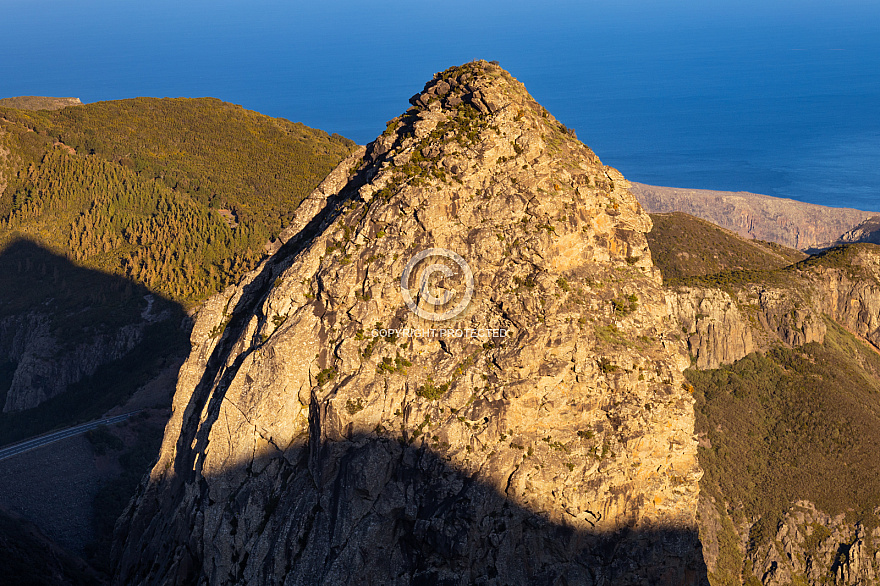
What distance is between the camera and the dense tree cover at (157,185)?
9725 centimetres

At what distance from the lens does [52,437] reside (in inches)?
2594

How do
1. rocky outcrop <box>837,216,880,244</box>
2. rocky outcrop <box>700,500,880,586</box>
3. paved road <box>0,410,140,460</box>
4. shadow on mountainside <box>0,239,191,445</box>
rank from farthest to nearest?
rocky outcrop <box>837,216,880,244</box>
shadow on mountainside <box>0,239,191,445</box>
paved road <box>0,410,140,460</box>
rocky outcrop <box>700,500,880,586</box>

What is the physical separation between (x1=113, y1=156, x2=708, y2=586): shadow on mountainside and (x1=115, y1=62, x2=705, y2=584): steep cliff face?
0.28 feet

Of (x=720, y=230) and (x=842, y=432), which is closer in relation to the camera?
(x=842, y=432)

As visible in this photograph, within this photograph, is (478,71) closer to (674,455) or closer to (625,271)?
(625,271)

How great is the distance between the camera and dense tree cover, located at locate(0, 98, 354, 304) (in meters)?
97.2

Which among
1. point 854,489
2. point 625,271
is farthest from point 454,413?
point 854,489

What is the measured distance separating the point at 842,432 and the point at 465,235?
48.7 metres

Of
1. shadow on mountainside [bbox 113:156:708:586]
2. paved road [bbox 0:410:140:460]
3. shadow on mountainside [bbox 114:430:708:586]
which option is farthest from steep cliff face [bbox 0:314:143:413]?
shadow on mountainside [bbox 114:430:708:586]

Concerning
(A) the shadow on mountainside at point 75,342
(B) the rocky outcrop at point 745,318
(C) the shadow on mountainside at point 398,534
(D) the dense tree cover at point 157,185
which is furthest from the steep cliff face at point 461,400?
(D) the dense tree cover at point 157,185

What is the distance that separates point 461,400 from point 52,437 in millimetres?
48864

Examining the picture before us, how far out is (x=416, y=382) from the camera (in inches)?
1282

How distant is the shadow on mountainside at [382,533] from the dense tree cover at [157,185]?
5948 cm

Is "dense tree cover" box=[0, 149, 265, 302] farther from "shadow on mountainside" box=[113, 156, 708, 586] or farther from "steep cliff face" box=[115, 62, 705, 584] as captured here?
"shadow on mountainside" box=[113, 156, 708, 586]
